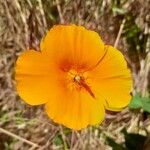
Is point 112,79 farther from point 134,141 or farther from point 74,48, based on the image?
point 134,141

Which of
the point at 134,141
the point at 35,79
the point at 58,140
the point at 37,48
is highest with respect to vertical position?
the point at 35,79

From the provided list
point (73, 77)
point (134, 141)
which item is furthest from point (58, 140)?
point (73, 77)

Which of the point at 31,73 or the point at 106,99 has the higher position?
the point at 31,73

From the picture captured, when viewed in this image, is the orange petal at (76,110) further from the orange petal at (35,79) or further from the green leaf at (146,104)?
the green leaf at (146,104)

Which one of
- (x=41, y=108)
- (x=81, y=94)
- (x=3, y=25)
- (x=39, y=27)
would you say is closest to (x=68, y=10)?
(x=39, y=27)

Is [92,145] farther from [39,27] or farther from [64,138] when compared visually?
[39,27]

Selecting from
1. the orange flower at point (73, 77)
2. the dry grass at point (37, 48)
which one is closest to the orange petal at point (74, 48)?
the orange flower at point (73, 77)
